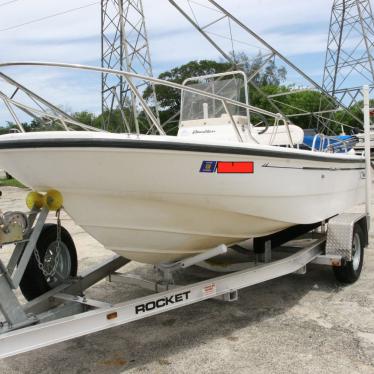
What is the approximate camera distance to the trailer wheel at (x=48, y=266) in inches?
145

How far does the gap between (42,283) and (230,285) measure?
144cm

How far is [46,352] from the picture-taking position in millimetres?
3314

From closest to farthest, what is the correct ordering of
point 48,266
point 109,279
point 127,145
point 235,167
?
point 127,145, point 235,167, point 48,266, point 109,279

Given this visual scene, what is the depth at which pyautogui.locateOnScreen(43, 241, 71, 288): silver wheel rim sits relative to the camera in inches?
153

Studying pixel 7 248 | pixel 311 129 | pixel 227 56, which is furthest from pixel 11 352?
pixel 311 129

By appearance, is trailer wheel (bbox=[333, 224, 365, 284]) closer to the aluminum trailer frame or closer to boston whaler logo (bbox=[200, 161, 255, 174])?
the aluminum trailer frame

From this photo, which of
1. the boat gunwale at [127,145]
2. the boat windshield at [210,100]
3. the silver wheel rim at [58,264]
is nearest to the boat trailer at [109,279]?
the silver wheel rim at [58,264]

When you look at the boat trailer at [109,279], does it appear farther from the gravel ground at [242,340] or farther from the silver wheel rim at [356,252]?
the gravel ground at [242,340]

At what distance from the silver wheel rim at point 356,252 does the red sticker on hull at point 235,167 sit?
6.08ft

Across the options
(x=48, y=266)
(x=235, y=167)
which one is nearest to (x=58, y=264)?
(x=48, y=266)

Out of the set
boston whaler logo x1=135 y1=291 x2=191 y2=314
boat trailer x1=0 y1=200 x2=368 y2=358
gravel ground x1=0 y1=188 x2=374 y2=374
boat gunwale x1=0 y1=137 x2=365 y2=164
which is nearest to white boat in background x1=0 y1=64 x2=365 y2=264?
boat gunwale x1=0 y1=137 x2=365 y2=164

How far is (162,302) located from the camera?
3.22 meters

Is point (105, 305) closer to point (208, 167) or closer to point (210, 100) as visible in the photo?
point (208, 167)

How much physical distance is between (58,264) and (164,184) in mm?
1519
